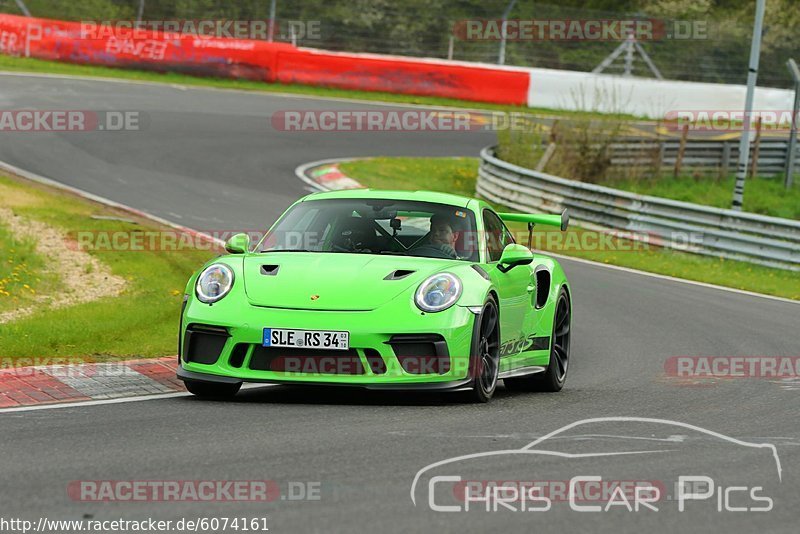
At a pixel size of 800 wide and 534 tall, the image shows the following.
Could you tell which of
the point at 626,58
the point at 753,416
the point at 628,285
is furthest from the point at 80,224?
the point at 626,58

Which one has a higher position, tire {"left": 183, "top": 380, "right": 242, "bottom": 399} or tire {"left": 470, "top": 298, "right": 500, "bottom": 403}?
tire {"left": 470, "top": 298, "right": 500, "bottom": 403}

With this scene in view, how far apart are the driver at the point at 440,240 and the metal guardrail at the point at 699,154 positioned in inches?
720

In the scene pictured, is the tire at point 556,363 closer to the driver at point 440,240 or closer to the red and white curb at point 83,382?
the driver at point 440,240

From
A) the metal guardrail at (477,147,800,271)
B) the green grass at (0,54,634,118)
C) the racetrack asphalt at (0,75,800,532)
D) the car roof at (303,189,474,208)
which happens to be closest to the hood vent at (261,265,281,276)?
the racetrack asphalt at (0,75,800,532)

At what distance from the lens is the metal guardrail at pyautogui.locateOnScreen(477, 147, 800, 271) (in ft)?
67.1

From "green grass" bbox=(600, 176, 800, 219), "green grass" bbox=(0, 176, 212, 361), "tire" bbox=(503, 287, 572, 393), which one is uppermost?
"tire" bbox=(503, 287, 572, 393)

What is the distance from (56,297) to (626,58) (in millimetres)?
28062

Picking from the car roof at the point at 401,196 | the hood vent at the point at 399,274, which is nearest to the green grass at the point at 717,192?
the car roof at the point at 401,196

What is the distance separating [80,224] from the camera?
1641cm

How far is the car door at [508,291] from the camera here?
9.05m

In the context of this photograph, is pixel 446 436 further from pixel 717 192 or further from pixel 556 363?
pixel 717 192

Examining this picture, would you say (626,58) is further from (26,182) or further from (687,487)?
(687,487)

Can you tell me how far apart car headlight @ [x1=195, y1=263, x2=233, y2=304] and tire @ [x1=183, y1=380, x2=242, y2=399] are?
51 centimetres

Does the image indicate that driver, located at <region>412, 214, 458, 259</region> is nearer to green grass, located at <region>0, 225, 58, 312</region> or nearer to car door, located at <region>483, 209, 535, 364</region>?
car door, located at <region>483, 209, 535, 364</region>
